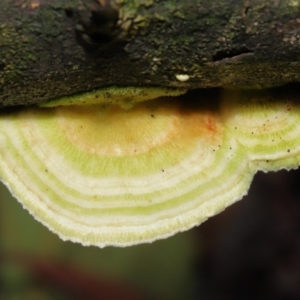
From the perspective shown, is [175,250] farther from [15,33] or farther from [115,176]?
[15,33]

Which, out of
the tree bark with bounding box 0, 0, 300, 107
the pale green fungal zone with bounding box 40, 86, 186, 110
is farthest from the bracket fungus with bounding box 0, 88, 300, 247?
the tree bark with bounding box 0, 0, 300, 107

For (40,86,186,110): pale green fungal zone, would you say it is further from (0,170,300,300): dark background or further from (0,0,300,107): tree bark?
(0,170,300,300): dark background

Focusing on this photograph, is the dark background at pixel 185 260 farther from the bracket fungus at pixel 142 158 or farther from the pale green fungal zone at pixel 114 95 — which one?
the pale green fungal zone at pixel 114 95

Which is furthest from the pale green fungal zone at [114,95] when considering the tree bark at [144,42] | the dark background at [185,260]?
the dark background at [185,260]

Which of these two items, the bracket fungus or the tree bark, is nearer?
the tree bark

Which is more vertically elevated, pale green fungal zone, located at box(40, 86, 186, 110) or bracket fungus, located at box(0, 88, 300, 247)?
pale green fungal zone, located at box(40, 86, 186, 110)

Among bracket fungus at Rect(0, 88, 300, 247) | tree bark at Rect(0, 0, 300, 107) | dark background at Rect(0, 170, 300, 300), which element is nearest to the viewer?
tree bark at Rect(0, 0, 300, 107)

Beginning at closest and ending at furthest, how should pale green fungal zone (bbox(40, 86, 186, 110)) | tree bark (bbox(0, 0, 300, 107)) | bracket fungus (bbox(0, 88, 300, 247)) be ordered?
1. tree bark (bbox(0, 0, 300, 107))
2. pale green fungal zone (bbox(40, 86, 186, 110))
3. bracket fungus (bbox(0, 88, 300, 247))
